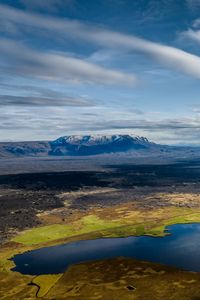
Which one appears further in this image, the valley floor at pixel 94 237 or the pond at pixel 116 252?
the pond at pixel 116 252

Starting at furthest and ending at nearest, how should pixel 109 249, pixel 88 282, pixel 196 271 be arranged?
pixel 109 249
pixel 196 271
pixel 88 282

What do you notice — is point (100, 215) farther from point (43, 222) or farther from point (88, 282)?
point (88, 282)

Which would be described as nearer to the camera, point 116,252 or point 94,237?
point 116,252

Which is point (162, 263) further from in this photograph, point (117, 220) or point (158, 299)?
point (117, 220)

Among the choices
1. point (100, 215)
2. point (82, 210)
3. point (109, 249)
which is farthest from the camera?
point (82, 210)

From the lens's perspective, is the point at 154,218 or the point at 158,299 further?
the point at 154,218

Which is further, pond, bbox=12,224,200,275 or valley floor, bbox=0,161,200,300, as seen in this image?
pond, bbox=12,224,200,275

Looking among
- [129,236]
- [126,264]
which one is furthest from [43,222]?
[126,264]
